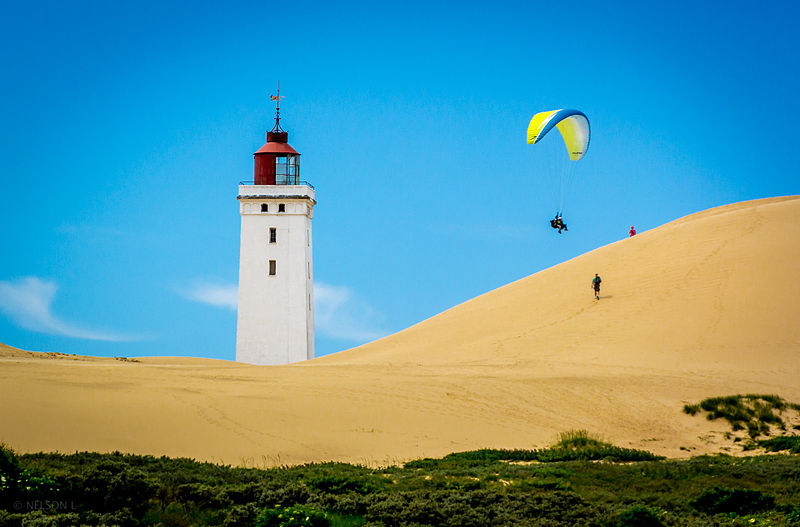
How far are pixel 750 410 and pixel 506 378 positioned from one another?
6516 mm

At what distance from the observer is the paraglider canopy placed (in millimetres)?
25203

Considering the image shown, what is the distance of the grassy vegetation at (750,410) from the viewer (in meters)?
21.4

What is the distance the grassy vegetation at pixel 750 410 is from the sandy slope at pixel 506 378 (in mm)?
588

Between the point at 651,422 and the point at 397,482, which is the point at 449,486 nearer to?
the point at 397,482

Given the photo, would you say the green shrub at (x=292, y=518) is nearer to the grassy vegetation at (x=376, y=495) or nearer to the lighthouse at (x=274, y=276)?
the grassy vegetation at (x=376, y=495)

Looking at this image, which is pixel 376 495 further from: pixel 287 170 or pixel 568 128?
pixel 287 170

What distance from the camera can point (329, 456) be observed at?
1723 centimetres

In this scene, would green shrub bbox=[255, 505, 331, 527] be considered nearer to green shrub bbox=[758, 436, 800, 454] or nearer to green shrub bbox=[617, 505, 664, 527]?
green shrub bbox=[617, 505, 664, 527]

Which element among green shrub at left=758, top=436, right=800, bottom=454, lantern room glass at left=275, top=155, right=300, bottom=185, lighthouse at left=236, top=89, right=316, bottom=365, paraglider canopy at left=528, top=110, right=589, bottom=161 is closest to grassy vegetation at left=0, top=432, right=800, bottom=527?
green shrub at left=758, top=436, right=800, bottom=454

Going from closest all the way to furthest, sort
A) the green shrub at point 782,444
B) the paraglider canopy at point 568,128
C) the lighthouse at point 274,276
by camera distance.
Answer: the green shrub at point 782,444 → the paraglider canopy at point 568,128 → the lighthouse at point 274,276

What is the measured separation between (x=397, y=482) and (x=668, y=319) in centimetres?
2077

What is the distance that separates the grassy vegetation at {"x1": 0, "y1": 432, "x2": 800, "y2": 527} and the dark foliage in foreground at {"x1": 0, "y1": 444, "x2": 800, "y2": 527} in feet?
0.05

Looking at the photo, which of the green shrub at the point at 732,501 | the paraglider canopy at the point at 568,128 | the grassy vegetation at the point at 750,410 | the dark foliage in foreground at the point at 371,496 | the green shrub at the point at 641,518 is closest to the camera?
the green shrub at the point at 641,518

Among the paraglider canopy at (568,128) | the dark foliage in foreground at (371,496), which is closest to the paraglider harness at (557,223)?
the paraglider canopy at (568,128)
